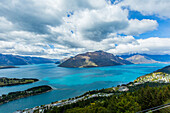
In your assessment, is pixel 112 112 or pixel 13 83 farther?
pixel 13 83

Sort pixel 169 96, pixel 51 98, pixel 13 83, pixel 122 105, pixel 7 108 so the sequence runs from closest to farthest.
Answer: pixel 122 105 < pixel 169 96 < pixel 7 108 < pixel 51 98 < pixel 13 83

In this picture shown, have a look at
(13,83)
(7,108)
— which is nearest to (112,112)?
(7,108)

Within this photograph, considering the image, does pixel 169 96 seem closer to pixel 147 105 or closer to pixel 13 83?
pixel 147 105

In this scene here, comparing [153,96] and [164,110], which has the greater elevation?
[164,110]

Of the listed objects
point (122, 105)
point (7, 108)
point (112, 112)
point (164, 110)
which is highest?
point (164, 110)

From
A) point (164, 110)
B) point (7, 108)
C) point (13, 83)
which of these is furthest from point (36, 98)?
point (164, 110)

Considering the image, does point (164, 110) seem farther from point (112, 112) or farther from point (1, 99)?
point (1, 99)

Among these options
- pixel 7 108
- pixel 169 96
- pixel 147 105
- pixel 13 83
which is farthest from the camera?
pixel 13 83

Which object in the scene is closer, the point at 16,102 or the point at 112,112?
the point at 112,112

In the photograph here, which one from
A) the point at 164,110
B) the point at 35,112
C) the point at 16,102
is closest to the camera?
the point at 164,110
